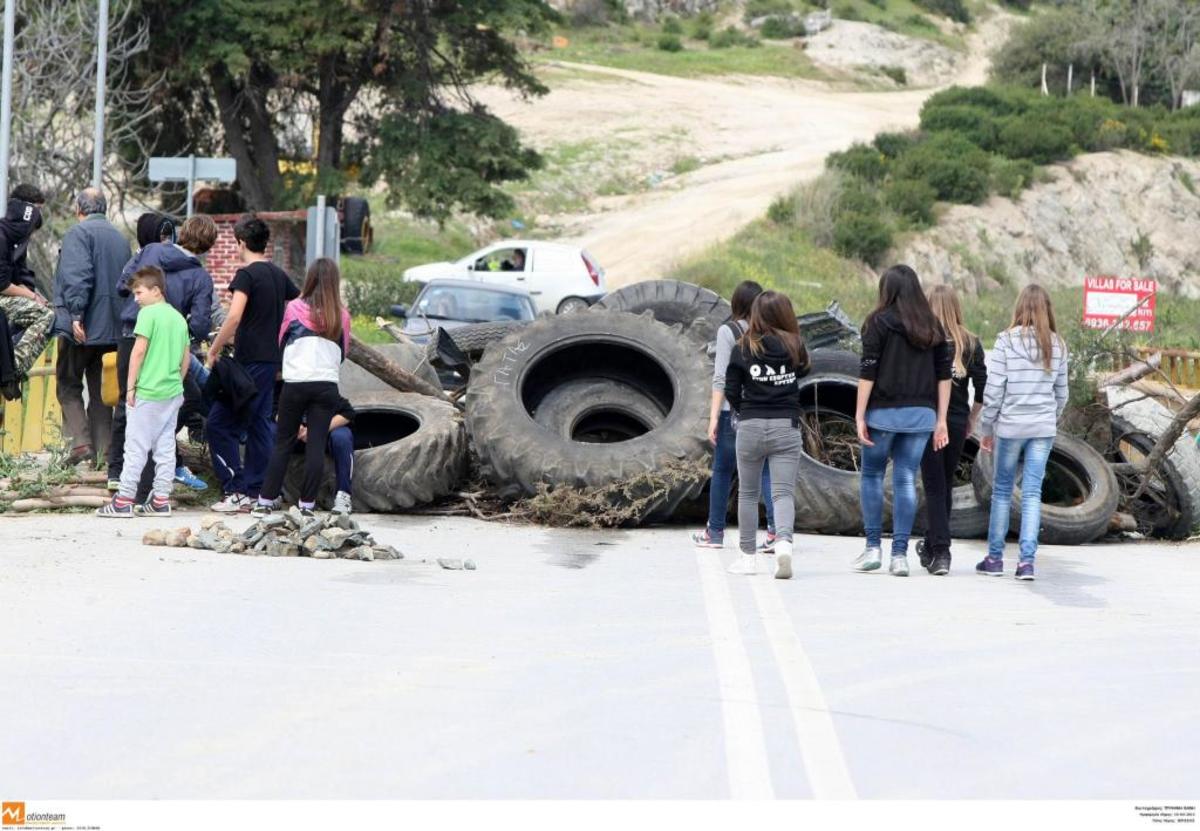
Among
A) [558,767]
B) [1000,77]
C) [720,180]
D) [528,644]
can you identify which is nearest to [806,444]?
[528,644]

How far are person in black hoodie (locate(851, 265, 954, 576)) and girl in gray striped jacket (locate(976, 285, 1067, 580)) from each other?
43 centimetres

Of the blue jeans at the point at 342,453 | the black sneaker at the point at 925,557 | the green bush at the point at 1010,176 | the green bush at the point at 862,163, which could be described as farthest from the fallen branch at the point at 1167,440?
the green bush at the point at 1010,176

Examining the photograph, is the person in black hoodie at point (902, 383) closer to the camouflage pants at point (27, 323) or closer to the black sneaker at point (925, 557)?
the black sneaker at point (925, 557)

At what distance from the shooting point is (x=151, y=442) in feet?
39.2

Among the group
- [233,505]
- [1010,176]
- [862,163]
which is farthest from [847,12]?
[233,505]

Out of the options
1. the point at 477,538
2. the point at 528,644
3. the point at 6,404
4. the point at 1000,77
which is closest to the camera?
the point at 528,644

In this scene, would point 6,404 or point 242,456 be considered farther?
point 6,404

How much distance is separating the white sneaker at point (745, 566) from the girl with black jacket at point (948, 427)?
1180 mm

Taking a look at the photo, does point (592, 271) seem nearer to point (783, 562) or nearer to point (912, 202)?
point (912, 202)

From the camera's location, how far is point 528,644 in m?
7.79

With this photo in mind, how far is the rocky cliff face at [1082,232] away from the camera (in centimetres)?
5703

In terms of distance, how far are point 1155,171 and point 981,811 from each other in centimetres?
6478

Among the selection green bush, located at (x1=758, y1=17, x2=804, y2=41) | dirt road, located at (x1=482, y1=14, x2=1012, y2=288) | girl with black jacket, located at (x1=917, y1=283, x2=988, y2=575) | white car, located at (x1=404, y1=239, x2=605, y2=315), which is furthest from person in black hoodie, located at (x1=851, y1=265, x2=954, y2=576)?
green bush, located at (x1=758, y1=17, x2=804, y2=41)

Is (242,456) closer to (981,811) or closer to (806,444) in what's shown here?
(806,444)
